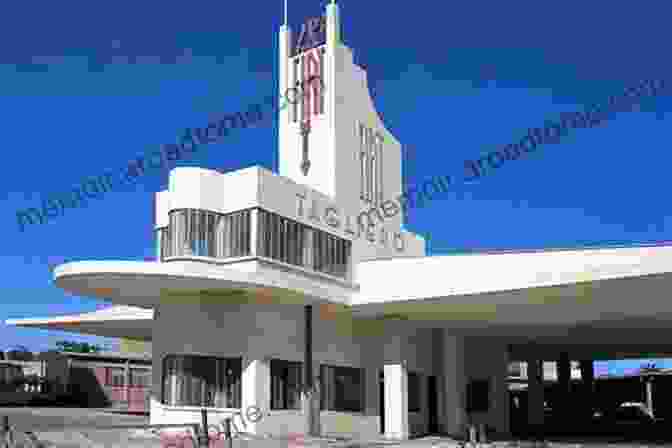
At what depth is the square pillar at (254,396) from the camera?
28.7 metres

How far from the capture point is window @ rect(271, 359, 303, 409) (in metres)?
30.2

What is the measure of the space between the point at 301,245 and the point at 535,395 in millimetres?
29939

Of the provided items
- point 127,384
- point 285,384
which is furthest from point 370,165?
point 127,384

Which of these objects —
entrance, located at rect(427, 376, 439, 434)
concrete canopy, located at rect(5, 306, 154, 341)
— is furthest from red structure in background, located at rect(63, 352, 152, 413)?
entrance, located at rect(427, 376, 439, 434)

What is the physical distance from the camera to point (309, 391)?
31844 millimetres

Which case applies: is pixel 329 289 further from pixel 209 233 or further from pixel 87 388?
pixel 87 388

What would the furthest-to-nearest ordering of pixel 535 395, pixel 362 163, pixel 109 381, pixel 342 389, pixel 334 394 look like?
pixel 109 381 < pixel 535 395 < pixel 362 163 < pixel 342 389 < pixel 334 394

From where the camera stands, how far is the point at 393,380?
34.6m

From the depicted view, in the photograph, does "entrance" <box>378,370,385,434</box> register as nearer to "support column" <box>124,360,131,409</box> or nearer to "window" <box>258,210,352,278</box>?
"window" <box>258,210,352,278</box>

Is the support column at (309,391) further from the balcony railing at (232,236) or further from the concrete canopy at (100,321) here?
the concrete canopy at (100,321)

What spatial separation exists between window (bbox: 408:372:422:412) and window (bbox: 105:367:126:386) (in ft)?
92.3

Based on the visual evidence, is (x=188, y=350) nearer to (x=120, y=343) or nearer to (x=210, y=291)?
(x=210, y=291)

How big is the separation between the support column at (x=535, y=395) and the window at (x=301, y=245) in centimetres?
2578

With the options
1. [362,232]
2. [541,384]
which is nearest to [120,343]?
[541,384]
